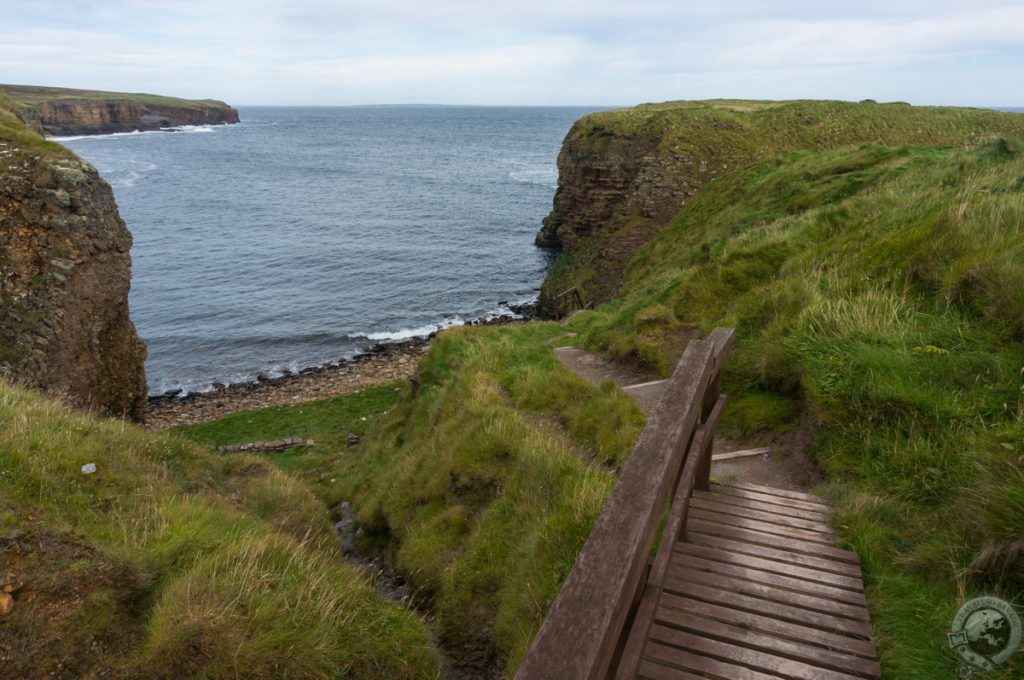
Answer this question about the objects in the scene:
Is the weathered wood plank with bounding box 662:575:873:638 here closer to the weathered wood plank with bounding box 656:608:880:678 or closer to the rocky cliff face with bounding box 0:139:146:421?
the weathered wood plank with bounding box 656:608:880:678

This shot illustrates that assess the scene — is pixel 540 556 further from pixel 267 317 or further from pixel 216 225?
pixel 216 225

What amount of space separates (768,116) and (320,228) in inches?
1885

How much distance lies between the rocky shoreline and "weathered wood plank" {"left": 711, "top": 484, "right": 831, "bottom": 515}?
72.5ft

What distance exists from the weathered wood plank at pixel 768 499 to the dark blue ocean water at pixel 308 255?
3282 cm

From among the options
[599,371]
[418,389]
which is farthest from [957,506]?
[418,389]

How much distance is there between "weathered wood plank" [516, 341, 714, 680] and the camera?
2055 mm

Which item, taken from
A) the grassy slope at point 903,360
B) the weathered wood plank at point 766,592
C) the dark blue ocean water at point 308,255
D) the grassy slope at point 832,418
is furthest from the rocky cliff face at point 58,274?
the weathered wood plank at point 766,592

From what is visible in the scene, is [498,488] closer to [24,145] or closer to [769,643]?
[769,643]

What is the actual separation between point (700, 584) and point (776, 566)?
2.52 feet

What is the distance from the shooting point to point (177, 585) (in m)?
5.75

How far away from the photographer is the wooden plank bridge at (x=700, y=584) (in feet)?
7.60

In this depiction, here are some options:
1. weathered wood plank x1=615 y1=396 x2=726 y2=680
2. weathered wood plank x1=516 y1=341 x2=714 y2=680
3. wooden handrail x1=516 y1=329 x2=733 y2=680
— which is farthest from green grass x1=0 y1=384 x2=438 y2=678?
weathered wood plank x1=516 y1=341 x2=714 y2=680

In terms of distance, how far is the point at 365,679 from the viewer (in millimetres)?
5523

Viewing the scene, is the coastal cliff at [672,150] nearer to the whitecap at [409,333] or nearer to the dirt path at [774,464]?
the whitecap at [409,333]
